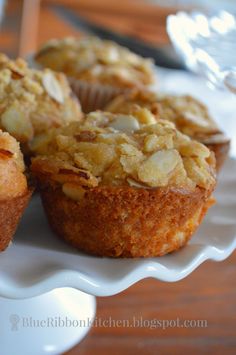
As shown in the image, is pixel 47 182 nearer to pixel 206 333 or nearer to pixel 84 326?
pixel 84 326

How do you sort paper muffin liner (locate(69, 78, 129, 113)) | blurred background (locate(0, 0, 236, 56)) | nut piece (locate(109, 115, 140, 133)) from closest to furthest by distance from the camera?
nut piece (locate(109, 115, 140, 133)), paper muffin liner (locate(69, 78, 129, 113)), blurred background (locate(0, 0, 236, 56))

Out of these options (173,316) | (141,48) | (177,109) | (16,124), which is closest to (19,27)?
(141,48)

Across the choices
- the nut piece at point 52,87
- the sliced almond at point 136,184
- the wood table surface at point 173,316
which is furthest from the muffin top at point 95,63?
the sliced almond at point 136,184

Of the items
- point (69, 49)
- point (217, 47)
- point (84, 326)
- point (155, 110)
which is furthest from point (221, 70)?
point (69, 49)

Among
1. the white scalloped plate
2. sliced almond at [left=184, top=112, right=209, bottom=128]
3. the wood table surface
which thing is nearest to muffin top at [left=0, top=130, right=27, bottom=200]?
the white scalloped plate

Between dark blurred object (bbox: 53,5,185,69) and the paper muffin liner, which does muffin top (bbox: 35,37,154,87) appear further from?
dark blurred object (bbox: 53,5,185,69)

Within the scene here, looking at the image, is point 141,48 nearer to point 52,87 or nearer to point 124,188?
point 52,87
